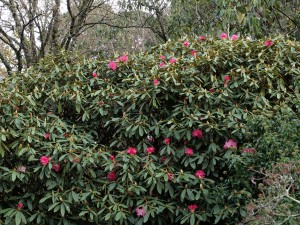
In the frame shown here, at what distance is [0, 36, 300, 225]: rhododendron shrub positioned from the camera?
3496 mm

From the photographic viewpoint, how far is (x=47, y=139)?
12.1ft

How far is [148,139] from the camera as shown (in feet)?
12.9

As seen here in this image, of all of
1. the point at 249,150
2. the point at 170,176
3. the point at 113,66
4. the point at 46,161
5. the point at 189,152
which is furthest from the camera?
the point at 113,66

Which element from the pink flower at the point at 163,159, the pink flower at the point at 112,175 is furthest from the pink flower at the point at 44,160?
the pink flower at the point at 163,159

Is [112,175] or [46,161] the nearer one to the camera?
[46,161]

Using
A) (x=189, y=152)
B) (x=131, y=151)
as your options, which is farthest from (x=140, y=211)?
(x=189, y=152)

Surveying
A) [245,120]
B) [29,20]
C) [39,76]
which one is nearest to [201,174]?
[245,120]

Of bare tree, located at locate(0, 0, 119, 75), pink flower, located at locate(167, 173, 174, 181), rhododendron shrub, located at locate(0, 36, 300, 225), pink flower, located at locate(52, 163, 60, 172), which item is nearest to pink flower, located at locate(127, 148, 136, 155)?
rhododendron shrub, located at locate(0, 36, 300, 225)

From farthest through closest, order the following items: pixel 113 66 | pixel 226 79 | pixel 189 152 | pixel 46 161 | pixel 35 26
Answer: pixel 35 26 → pixel 113 66 → pixel 226 79 → pixel 189 152 → pixel 46 161

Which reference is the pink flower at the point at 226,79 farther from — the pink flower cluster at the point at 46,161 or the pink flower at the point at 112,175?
the pink flower cluster at the point at 46,161

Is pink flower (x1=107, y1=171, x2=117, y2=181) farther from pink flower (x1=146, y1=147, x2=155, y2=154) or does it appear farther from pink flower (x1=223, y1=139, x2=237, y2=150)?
pink flower (x1=223, y1=139, x2=237, y2=150)

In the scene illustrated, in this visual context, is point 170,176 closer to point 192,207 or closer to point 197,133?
point 192,207

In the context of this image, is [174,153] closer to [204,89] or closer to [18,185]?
[204,89]

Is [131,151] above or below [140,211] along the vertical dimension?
above
